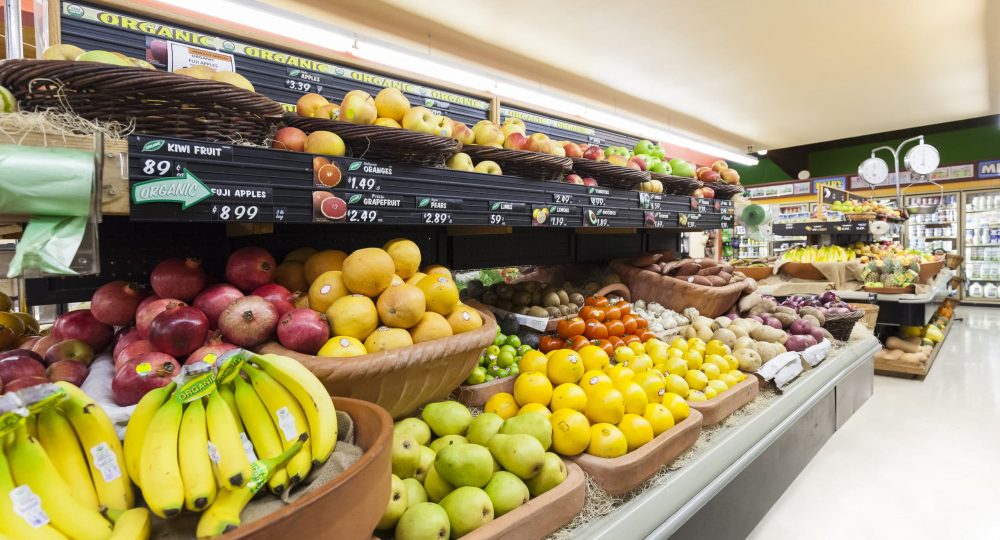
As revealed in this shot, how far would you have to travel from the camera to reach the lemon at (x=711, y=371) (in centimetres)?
196

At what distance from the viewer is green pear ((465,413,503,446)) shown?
4.12 feet

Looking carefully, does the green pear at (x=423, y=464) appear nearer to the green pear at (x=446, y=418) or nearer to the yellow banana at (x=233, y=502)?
the green pear at (x=446, y=418)

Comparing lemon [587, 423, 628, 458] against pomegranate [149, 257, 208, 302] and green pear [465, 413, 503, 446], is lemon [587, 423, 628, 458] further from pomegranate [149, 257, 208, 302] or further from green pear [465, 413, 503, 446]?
pomegranate [149, 257, 208, 302]

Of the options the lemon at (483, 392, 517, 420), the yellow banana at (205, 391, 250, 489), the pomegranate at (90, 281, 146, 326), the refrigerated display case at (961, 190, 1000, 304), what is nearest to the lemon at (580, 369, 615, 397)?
the lemon at (483, 392, 517, 420)

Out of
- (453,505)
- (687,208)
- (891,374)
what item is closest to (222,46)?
(453,505)

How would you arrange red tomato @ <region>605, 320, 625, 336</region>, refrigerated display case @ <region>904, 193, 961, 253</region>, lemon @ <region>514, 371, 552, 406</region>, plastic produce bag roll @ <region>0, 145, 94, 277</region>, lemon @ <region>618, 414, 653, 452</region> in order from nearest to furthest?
1. plastic produce bag roll @ <region>0, 145, 94, 277</region>
2. lemon @ <region>618, 414, 653, 452</region>
3. lemon @ <region>514, 371, 552, 406</region>
4. red tomato @ <region>605, 320, 625, 336</region>
5. refrigerated display case @ <region>904, 193, 961, 253</region>

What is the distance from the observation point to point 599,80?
754 centimetres

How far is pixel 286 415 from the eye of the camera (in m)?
0.79

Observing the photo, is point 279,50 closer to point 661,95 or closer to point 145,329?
point 145,329

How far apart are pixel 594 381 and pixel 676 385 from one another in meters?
0.41

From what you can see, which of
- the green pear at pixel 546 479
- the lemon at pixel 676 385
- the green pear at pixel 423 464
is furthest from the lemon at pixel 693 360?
the green pear at pixel 423 464

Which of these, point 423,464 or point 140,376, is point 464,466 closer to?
point 423,464

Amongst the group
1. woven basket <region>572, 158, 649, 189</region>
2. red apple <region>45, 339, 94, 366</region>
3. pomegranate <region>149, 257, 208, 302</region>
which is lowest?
red apple <region>45, 339, 94, 366</region>

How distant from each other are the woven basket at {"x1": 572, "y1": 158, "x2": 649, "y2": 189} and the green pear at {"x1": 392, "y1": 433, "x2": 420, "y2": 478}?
1.30m
